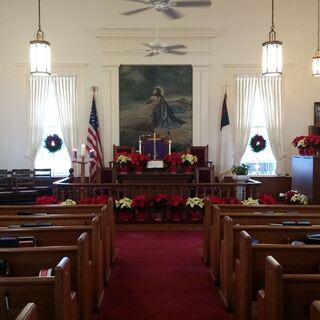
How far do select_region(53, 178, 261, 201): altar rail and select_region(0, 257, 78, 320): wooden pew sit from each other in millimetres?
5233

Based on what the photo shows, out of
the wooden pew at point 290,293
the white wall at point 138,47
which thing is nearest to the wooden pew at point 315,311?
the wooden pew at point 290,293

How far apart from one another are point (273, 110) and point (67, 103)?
562 cm

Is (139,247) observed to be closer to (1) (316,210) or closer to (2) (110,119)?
(1) (316,210)

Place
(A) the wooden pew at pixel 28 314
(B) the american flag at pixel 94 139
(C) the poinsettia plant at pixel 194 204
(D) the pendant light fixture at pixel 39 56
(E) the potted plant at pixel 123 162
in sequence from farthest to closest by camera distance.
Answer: (B) the american flag at pixel 94 139
(E) the potted plant at pixel 123 162
(C) the poinsettia plant at pixel 194 204
(D) the pendant light fixture at pixel 39 56
(A) the wooden pew at pixel 28 314

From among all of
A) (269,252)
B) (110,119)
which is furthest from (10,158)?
(269,252)

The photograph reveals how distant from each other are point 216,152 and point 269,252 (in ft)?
28.2

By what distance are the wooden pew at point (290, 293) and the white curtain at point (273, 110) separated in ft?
31.0

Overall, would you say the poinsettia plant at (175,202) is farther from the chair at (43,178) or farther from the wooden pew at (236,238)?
the chair at (43,178)

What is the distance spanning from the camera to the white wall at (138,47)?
1126 centimetres

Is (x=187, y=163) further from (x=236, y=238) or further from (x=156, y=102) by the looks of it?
(x=236, y=238)

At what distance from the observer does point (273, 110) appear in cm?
1145

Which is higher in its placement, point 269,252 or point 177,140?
point 177,140

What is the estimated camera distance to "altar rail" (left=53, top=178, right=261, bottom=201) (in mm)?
7582

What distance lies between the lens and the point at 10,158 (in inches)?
449
